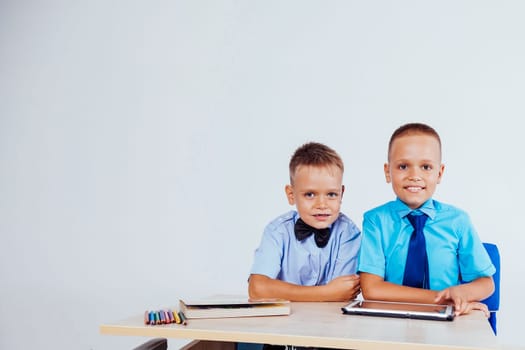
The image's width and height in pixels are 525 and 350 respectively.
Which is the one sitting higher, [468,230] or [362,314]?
[468,230]

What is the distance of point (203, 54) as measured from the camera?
14.3ft

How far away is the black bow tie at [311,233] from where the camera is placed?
2498 millimetres

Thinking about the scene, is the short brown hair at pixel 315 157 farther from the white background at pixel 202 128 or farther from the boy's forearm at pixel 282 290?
the white background at pixel 202 128

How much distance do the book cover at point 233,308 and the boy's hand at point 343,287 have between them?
0.36 meters

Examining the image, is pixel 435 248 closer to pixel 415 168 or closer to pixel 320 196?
pixel 415 168

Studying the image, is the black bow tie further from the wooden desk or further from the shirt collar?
the wooden desk

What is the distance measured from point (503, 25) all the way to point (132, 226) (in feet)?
8.11

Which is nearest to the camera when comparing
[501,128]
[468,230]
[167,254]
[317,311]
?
[317,311]

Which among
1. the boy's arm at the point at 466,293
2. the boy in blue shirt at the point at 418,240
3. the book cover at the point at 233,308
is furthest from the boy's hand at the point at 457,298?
the book cover at the point at 233,308

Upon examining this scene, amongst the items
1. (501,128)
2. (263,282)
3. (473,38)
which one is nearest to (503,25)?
(473,38)

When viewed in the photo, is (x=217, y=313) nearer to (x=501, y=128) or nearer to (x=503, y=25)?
(x=501, y=128)

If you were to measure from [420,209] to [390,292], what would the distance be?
320 millimetres

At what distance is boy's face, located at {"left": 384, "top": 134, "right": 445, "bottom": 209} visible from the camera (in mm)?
2330

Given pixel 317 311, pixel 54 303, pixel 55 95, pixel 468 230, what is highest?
pixel 55 95
